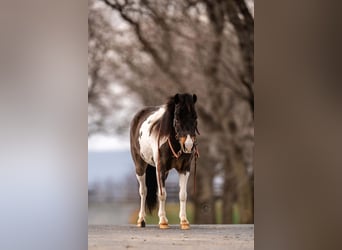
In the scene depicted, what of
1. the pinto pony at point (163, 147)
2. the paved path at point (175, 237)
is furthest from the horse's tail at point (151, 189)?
the paved path at point (175, 237)

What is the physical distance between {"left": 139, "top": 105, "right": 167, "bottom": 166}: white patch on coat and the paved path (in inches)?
13.2

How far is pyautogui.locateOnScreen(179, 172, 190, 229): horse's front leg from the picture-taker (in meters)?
2.55

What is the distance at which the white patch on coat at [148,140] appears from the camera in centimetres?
260

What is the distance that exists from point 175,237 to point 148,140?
0.48 m

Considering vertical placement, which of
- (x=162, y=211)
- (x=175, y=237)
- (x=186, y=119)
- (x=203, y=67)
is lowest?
(x=175, y=237)

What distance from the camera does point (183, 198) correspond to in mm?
2559

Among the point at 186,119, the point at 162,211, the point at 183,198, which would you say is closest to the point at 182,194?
the point at 183,198

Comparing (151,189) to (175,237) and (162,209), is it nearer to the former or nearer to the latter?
(162,209)

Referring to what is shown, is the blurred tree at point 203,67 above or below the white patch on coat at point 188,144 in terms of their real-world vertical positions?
above

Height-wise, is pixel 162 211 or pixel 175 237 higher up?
pixel 162 211

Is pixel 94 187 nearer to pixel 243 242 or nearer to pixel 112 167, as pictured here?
pixel 112 167

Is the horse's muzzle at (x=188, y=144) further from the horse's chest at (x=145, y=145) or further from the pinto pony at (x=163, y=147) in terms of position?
the horse's chest at (x=145, y=145)

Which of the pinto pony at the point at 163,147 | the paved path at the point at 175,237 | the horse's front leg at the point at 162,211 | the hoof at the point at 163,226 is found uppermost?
the pinto pony at the point at 163,147
